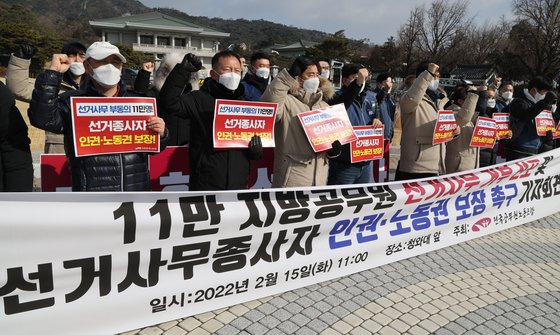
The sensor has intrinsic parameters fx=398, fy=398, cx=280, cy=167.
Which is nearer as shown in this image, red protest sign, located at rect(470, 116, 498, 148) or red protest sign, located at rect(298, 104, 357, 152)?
red protest sign, located at rect(298, 104, 357, 152)

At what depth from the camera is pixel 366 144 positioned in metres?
4.46

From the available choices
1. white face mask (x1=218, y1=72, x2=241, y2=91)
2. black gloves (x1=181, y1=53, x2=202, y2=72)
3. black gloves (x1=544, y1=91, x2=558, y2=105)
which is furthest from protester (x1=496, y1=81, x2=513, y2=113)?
black gloves (x1=181, y1=53, x2=202, y2=72)

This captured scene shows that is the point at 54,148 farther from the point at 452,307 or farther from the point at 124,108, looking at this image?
the point at 452,307

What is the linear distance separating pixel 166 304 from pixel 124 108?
1.43 metres

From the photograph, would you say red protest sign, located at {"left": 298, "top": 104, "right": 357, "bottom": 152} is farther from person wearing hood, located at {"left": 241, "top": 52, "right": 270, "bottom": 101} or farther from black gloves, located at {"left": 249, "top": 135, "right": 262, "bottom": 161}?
person wearing hood, located at {"left": 241, "top": 52, "right": 270, "bottom": 101}

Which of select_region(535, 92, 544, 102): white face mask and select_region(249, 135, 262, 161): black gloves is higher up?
select_region(535, 92, 544, 102): white face mask

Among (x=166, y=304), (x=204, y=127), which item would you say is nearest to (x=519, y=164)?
(x=204, y=127)

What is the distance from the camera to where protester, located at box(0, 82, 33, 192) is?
2723 mm

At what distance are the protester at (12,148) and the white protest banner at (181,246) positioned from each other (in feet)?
2.38

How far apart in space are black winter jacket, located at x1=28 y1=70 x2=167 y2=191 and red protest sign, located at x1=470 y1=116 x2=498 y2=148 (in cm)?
421

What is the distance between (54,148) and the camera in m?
4.19

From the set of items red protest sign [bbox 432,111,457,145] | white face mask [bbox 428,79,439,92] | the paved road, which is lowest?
the paved road

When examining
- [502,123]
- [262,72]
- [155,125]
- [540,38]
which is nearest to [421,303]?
[155,125]

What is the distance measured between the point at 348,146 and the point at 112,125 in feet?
7.97
